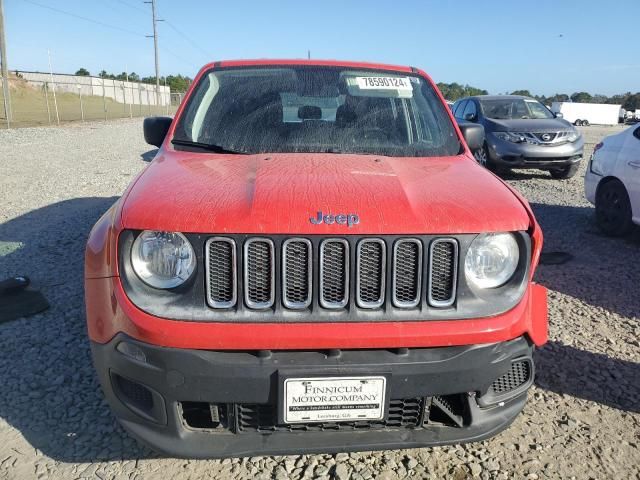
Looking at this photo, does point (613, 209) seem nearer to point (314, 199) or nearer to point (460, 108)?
point (314, 199)

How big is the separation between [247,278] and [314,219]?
33 centimetres

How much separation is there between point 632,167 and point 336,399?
553 centimetres

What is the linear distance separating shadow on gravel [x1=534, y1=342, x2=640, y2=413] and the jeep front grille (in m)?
1.66

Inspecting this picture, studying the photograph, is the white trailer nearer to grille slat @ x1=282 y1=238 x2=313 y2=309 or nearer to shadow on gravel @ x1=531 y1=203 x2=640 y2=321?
shadow on gravel @ x1=531 y1=203 x2=640 y2=321

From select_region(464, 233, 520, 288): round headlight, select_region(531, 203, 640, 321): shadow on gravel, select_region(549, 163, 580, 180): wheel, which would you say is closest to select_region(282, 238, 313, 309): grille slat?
select_region(464, 233, 520, 288): round headlight

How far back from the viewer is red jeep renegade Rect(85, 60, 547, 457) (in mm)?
2023

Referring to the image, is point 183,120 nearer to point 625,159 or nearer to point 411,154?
point 411,154

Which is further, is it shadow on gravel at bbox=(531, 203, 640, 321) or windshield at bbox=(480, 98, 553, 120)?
windshield at bbox=(480, 98, 553, 120)

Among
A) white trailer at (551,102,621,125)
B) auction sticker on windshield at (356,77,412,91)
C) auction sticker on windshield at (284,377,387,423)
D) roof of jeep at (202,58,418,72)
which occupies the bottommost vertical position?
white trailer at (551,102,621,125)

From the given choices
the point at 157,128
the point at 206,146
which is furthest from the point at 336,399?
the point at 157,128

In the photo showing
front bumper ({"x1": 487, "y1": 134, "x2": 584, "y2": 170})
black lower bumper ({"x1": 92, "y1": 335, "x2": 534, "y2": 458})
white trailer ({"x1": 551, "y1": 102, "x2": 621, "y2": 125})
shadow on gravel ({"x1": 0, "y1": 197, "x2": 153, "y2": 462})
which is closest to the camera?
black lower bumper ({"x1": 92, "y1": 335, "x2": 534, "y2": 458})

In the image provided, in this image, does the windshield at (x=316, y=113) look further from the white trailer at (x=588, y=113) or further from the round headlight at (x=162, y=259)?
the white trailer at (x=588, y=113)

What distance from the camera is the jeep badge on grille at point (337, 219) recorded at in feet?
6.69

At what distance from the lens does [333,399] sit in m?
2.07
